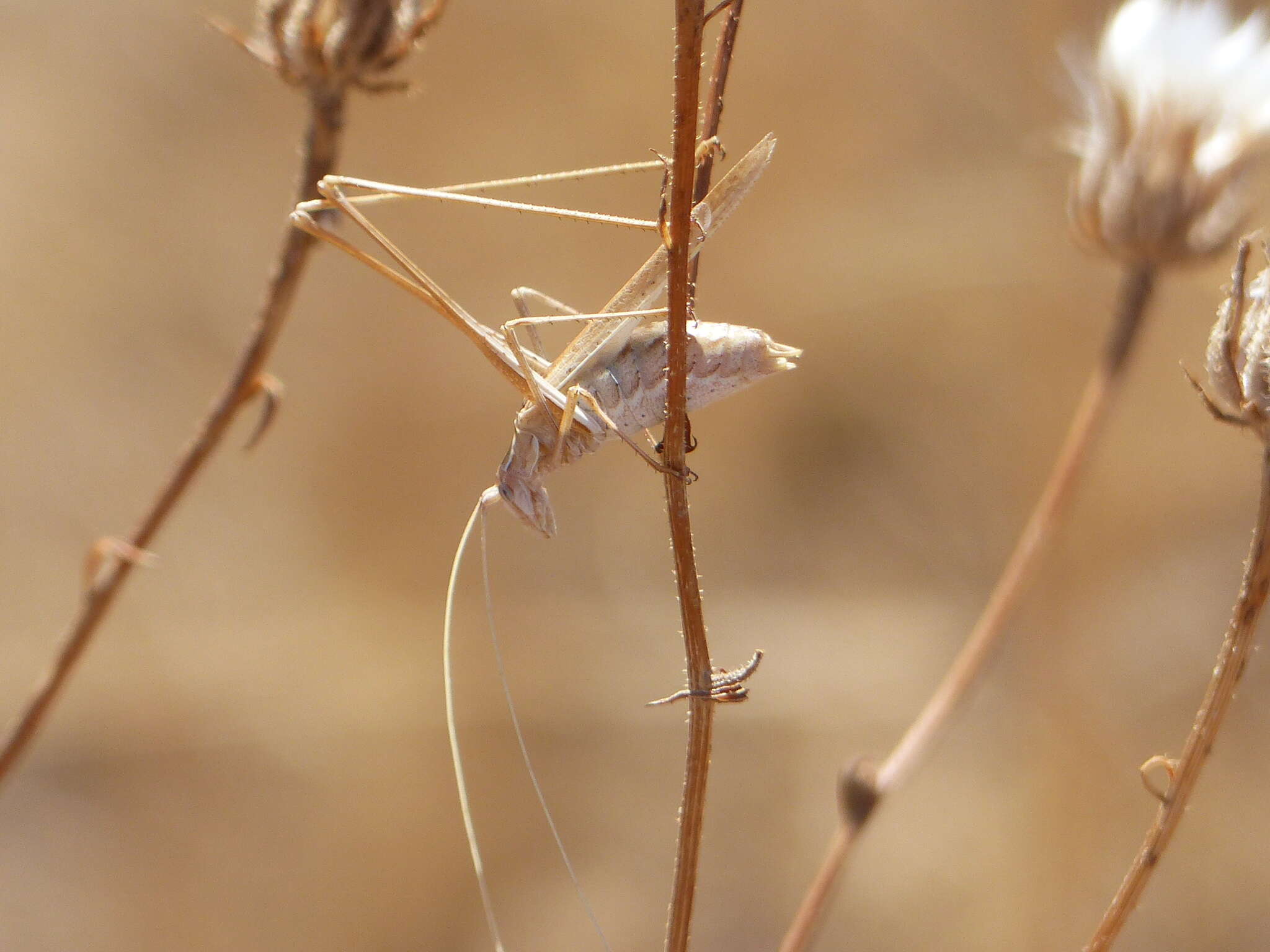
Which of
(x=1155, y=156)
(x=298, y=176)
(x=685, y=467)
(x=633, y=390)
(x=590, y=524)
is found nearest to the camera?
(x=685, y=467)

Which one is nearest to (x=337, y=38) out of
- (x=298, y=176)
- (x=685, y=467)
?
(x=298, y=176)

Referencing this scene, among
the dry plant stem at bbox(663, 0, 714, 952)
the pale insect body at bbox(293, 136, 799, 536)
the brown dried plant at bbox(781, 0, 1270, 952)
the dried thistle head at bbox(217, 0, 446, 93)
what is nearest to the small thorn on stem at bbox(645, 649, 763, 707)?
the dry plant stem at bbox(663, 0, 714, 952)

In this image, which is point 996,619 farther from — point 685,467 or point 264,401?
point 264,401

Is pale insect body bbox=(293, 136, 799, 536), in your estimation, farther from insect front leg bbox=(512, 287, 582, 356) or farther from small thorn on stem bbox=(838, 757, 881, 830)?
small thorn on stem bbox=(838, 757, 881, 830)

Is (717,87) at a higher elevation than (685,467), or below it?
higher

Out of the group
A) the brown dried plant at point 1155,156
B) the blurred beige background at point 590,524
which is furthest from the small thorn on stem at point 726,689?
the blurred beige background at point 590,524
